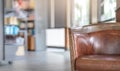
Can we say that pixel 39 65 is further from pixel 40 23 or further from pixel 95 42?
pixel 40 23

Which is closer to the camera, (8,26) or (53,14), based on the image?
(8,26)

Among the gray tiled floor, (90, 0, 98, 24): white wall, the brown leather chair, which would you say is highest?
(90, 0, 98, 24): white wall

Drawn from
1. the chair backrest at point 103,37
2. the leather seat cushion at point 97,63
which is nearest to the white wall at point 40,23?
the chair backrest at point 103,37

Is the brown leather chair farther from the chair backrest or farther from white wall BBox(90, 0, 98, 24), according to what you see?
white wall BBox(90, 0, 98, 24)

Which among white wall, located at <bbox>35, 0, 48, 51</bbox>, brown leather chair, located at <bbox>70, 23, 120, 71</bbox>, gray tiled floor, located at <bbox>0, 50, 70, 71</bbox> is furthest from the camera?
white wall, located at <bbox>35, 0, 48, 51</bbox>

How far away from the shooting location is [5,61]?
5227 millimetres

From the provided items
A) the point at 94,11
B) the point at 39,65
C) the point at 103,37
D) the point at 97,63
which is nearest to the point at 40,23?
the point at 94,11

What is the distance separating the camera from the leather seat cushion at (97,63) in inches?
91.3

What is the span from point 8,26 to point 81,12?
3024 mm

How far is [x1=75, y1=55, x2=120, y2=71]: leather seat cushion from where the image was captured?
2318 millimetres

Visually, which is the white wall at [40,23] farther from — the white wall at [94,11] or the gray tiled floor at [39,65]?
the gray tiled floor at [39,65]

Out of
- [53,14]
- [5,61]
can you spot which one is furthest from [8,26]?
[53,14]

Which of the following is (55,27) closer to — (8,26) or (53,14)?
(53,14)

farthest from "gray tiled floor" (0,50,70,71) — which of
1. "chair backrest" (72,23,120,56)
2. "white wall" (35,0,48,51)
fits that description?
"white wall" (35,0,48,51)
